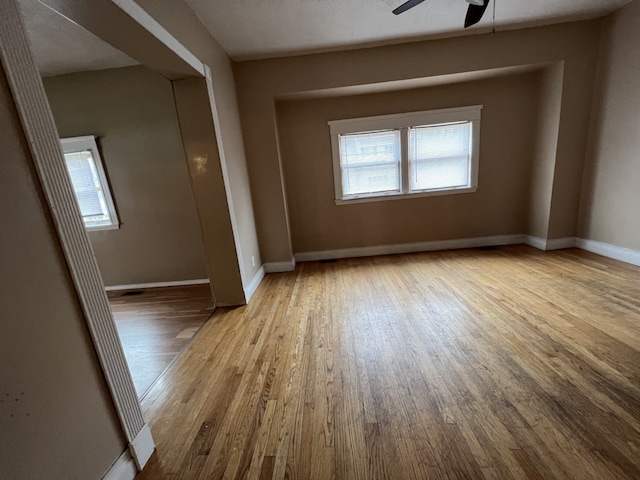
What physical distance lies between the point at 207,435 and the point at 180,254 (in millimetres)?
2660

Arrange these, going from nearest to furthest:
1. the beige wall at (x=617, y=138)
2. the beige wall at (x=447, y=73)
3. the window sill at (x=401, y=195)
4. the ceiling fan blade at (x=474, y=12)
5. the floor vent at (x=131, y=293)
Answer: the ceiling fan blade at (x=474, y=12) → the beige wall at (x=617, y=138) → the beige wall at (x=447, y=73) → the floor vent at (x=131, y=293) → the window sill at (x=401, y=195)

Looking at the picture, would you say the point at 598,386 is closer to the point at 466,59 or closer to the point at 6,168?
the point at 6,168

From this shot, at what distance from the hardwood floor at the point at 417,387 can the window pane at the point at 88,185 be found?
7.48 feet

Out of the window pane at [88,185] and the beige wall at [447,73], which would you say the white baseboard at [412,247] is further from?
the window pane at [88,185]

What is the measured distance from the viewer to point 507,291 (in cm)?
256

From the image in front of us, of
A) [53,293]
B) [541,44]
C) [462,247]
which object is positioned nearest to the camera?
[53,293]

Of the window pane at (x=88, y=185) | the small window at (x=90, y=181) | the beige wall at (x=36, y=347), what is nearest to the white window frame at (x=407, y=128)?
the small window at (x=90, y=181)

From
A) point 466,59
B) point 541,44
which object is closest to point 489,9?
point 466,59

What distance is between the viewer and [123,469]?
1.12m

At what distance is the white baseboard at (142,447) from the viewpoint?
1171mm

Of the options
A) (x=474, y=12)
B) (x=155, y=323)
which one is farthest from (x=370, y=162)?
(x=155, y=323)

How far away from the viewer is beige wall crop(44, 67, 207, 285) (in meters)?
3.10

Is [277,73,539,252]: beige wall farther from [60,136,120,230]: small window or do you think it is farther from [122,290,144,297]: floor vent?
[60,136,120,230]: small window

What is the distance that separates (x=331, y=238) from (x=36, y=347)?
341 cm
